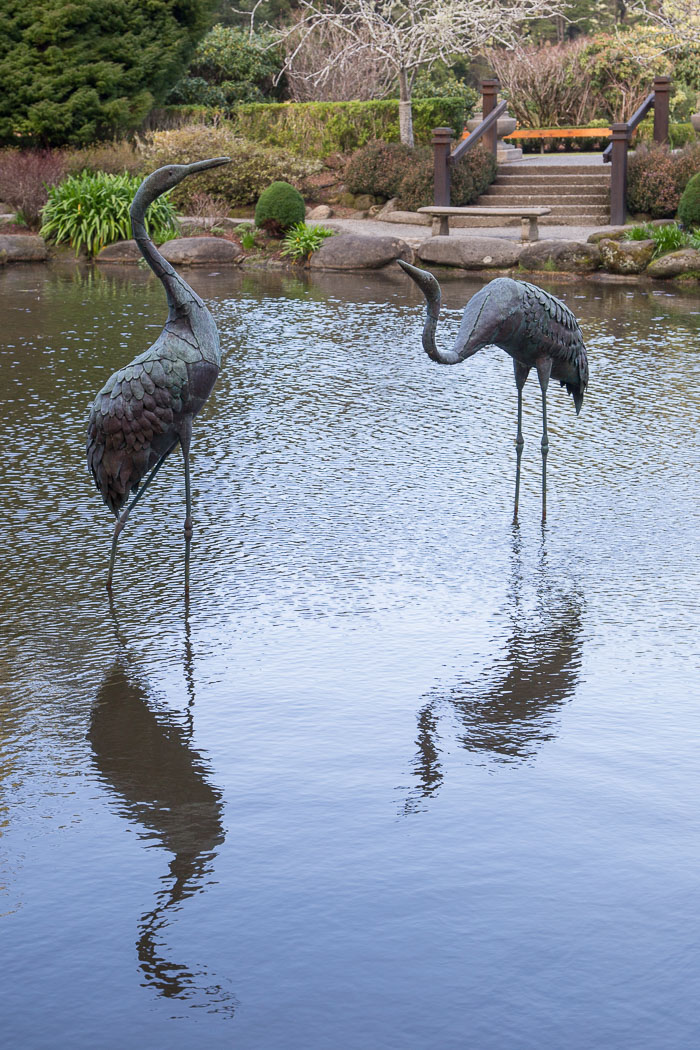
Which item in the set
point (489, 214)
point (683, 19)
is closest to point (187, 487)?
point (489, 214)

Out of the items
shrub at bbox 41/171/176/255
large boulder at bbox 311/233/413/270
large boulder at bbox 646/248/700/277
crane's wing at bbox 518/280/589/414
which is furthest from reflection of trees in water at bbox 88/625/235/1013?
shrub at bbox 41/171/176/255

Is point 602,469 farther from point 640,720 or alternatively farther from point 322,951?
point 322,951

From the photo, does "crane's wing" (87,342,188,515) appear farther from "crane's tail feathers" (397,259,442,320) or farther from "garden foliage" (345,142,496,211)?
"garden foliage" (345,142,496,211)

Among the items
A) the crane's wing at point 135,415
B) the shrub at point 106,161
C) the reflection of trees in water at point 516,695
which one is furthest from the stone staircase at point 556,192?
the crane's wing at point 135,415

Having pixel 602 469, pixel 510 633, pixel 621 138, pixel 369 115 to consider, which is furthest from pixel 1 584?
pixel 369 115

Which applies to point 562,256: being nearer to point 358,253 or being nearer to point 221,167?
point 358,253

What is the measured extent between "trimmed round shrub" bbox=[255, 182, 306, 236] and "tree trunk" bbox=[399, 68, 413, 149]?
17.3 feet

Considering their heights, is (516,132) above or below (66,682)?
above

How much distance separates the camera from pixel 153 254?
590cm

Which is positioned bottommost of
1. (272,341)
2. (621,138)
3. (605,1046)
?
(605,1046)

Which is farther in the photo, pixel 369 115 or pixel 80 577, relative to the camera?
pixel 369 115

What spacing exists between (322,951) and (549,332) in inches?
177

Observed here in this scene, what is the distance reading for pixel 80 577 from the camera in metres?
6.73

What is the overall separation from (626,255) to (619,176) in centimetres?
329
